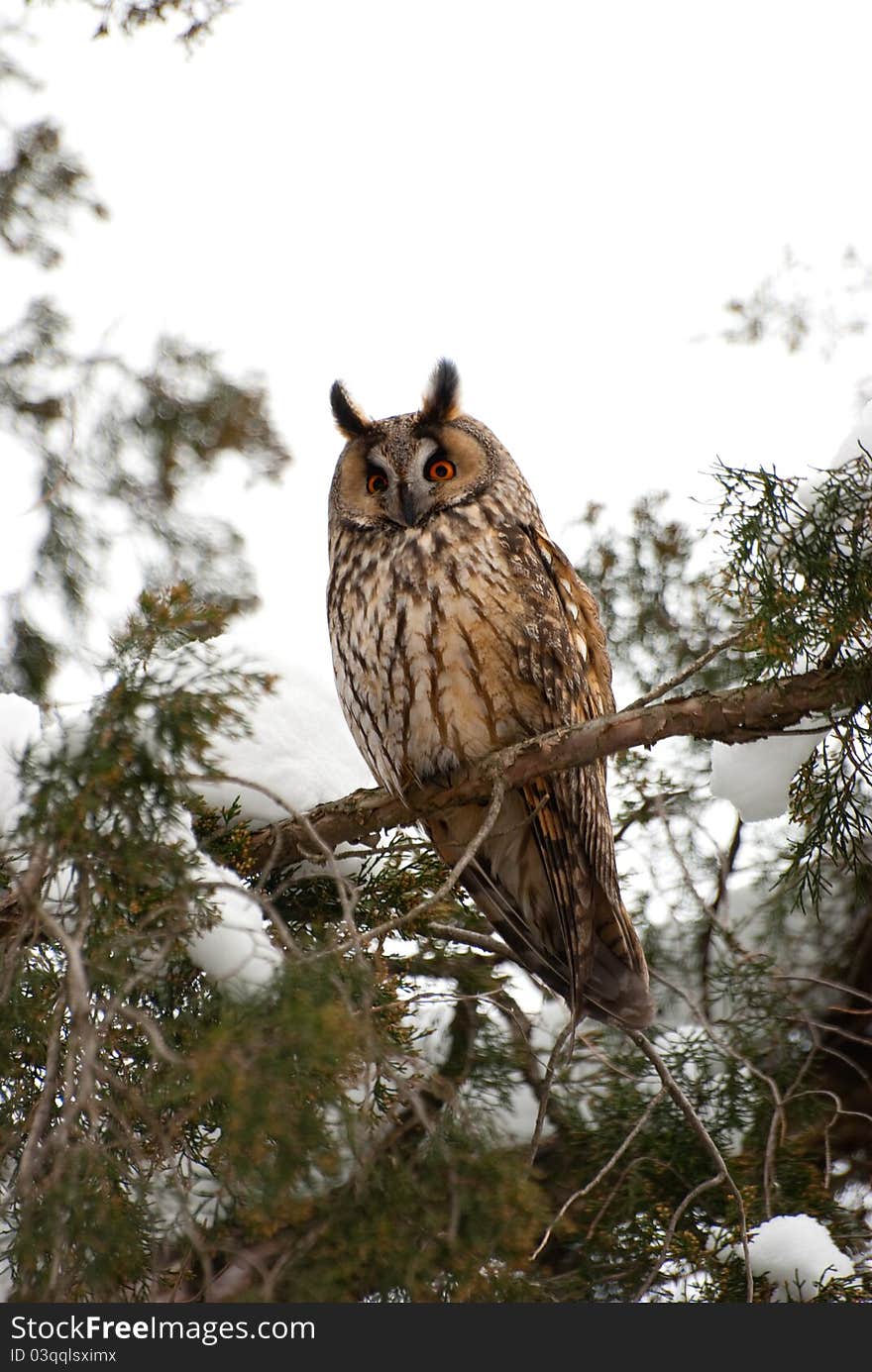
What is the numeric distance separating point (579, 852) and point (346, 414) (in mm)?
1292

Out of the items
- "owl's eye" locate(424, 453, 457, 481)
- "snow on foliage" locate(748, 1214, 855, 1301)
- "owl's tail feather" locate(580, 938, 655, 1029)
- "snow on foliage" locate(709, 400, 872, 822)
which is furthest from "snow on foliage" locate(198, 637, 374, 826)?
"snow on foliage" locate(748, 1214, 855, 1301)

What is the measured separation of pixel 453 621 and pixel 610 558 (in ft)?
4.23

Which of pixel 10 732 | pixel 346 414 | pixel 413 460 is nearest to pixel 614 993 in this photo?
pixel 413 460

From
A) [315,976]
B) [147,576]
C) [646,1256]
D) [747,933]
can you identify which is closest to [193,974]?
[315,976]

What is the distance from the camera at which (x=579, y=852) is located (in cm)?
264

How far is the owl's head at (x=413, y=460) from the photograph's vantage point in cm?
283

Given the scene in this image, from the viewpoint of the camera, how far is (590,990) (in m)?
2.69

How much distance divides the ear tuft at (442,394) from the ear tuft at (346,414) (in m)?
0.16

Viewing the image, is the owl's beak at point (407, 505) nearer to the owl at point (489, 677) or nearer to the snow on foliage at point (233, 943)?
the owl at point (489, 677)

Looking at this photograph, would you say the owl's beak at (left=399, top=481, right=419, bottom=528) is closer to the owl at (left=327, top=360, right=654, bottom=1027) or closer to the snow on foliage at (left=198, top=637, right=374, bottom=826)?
the owl at (left=327, top=360, right=654, bottom=1027)

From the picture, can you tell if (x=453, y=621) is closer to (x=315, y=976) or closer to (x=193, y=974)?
(x=193, y=974)

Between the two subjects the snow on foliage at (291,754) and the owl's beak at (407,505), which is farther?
the owl's beak at (407,505)

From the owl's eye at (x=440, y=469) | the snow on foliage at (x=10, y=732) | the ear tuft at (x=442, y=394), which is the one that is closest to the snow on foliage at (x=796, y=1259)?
the snow on foliage at (x=10, y=732)

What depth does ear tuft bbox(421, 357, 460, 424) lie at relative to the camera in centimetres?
303
